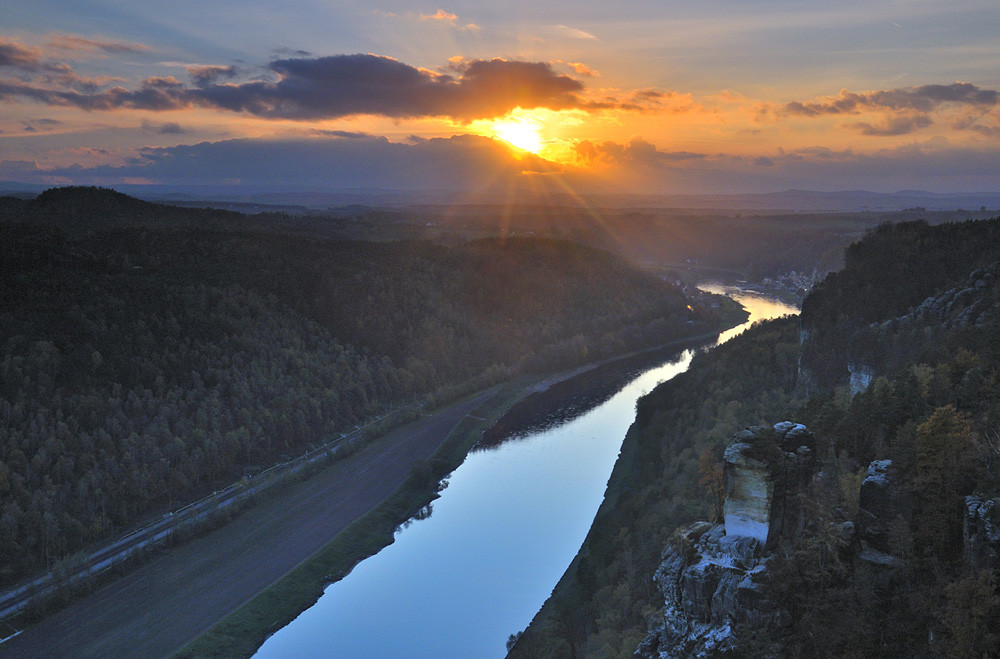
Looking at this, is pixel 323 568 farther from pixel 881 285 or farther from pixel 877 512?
pixel 881 285

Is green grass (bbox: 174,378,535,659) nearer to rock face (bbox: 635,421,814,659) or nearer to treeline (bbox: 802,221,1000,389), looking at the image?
rock face (bbox: 635,421,814,659)

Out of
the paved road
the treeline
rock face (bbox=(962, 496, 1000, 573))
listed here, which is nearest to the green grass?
the paved road

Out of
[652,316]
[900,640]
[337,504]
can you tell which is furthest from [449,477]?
[652,316]

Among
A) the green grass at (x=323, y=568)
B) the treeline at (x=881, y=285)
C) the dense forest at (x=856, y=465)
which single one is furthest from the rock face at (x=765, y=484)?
the treeline at (x=881, y=285)

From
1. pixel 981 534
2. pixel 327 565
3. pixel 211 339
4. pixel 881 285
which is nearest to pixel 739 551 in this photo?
pixel 981 534

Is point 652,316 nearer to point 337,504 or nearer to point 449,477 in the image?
point 449,477
